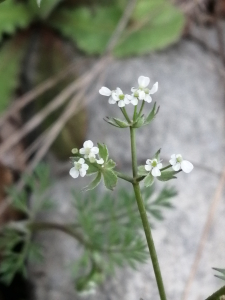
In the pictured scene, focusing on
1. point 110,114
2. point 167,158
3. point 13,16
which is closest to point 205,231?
point 167,158

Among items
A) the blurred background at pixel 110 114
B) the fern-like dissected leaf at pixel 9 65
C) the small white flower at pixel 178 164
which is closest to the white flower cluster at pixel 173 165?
the small white flower at pixel 178 164

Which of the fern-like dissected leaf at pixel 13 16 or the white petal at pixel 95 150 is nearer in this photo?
the white petal at pixel 95 150

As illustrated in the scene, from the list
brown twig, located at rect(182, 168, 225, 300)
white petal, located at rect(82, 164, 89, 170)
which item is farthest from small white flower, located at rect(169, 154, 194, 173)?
brown twig, located at rect(182, 168, 225, 300)

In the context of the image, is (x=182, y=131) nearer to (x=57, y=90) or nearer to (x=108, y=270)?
(x=57, y=90)

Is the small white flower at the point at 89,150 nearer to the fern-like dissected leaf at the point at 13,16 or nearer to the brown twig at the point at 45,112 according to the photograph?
the brown twig at the point at 45,112

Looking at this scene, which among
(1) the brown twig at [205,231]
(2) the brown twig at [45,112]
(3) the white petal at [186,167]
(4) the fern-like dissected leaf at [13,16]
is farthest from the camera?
(4) the fern-like dissected leaf at [13,16]

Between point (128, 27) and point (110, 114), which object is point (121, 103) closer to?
point (110, 114)

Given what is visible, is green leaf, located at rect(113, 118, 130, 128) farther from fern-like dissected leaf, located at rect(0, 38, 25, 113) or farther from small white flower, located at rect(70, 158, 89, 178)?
fern-like dissected leaf, located at rect(0, 38, 25, 113)
